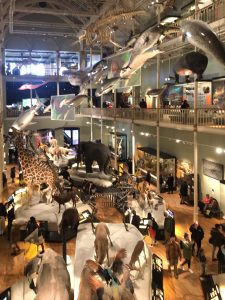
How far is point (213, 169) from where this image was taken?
55.8 ft

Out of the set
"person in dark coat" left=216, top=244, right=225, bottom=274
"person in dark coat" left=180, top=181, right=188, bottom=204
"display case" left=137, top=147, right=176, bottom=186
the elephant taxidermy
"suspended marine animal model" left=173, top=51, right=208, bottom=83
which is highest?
"suspended marine animal model" left=173, top=51, right=208, bottom=83

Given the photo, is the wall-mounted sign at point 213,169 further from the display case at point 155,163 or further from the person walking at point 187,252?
the person walking at point 187,252

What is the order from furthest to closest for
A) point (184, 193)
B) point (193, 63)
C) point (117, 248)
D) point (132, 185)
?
1. point (184, 193)
2. point (132, 185)
3. point (117, 248)
4. point (193, 63)

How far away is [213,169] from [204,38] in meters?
11.1

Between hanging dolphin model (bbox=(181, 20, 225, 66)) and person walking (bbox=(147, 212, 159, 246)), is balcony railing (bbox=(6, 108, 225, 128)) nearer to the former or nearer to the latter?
person walking (bbox=(147, 212, 159, 246))

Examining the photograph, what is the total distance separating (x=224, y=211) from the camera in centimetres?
1597

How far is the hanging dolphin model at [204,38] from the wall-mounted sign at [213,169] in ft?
33.8

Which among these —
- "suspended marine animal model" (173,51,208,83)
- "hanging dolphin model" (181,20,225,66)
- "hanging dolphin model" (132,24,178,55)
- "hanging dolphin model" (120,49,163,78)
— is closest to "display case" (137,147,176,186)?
"hanging dolphin model" (120,49,163,78)

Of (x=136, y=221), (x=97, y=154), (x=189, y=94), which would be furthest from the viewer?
(x=189, y=94)

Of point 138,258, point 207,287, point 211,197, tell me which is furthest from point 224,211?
point 138,258

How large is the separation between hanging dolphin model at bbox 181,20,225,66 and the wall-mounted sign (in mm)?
10314

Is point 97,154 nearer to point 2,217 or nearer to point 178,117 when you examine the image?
point 178,117

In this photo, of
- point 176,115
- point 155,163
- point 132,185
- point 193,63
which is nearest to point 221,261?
point 132,185

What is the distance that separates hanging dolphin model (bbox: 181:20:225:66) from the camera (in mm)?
6543
